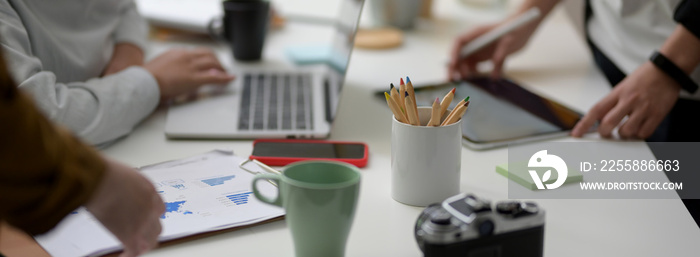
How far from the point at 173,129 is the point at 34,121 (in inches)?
21.1

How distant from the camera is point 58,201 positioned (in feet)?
1.53

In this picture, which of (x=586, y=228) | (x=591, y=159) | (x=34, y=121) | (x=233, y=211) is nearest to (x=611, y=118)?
(x=591, y=159)

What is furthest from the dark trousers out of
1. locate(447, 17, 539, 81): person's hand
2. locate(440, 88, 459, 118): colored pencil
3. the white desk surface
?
locate(440, 88, 459, 118): colored pencil

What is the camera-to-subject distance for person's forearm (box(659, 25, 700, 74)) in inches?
39.2

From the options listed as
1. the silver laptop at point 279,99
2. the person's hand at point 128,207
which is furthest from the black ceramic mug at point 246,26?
the person's hand at point 128,207

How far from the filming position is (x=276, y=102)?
111 centimetres

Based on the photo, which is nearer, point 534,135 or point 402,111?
point 402,111

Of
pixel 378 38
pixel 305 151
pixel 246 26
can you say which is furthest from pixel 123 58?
pixel 378 38

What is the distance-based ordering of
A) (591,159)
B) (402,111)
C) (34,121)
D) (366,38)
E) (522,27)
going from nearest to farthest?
1. (34,121)
2. (402,111)
3. (591,159)
4. (522,27)
5. (366,38)

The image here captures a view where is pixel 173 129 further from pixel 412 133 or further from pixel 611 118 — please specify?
pixel 611 118

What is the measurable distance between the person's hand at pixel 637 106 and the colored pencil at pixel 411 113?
37 centimetres

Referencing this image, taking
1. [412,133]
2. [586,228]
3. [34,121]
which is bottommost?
[586,228]

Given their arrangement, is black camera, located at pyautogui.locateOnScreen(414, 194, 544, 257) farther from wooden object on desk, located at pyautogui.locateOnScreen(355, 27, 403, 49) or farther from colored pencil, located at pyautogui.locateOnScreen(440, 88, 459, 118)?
wooden object on desk, located at pyautogui.locateOnScreen(355, 27, 403, 49)

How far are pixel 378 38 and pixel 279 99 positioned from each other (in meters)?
0.49
